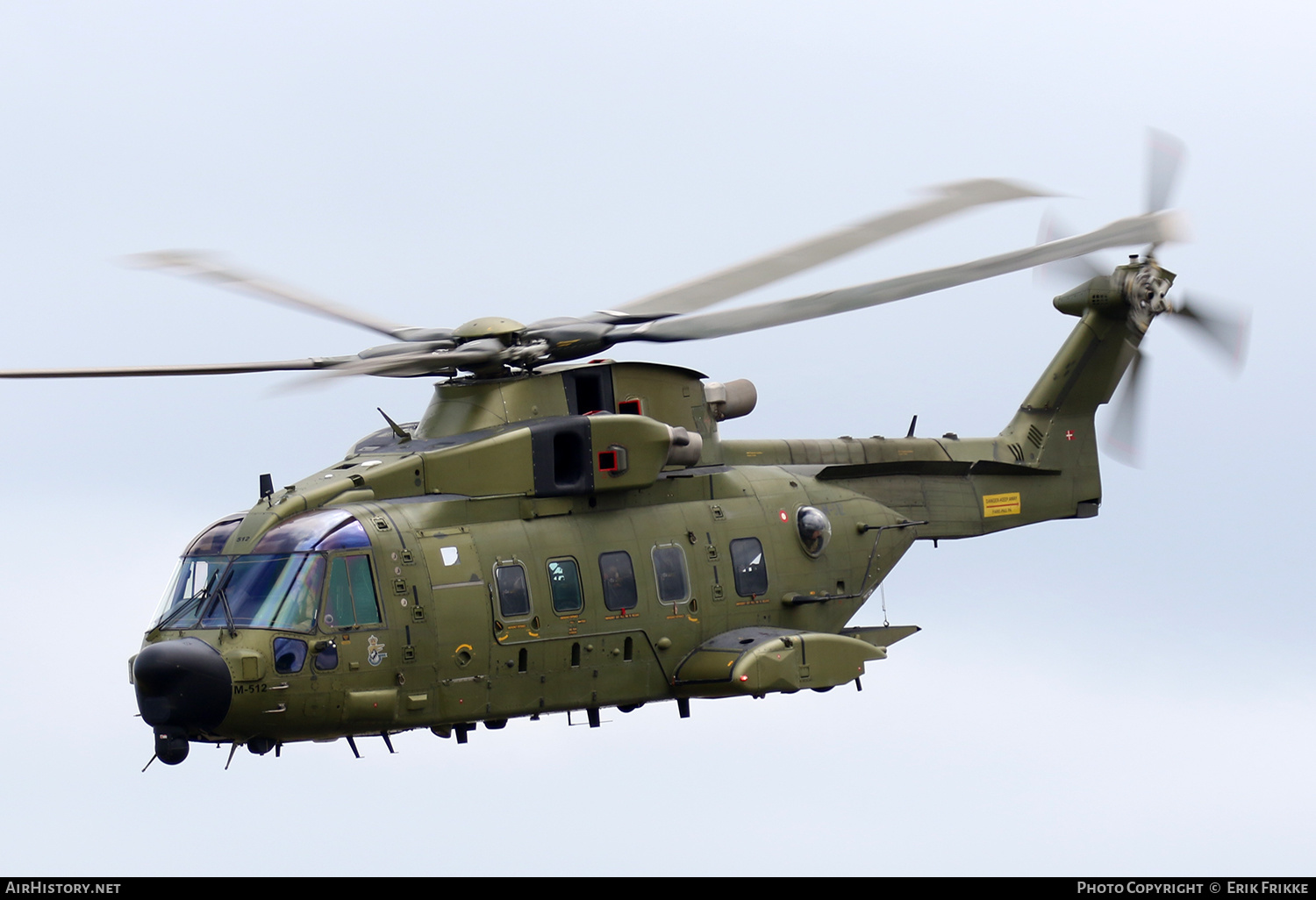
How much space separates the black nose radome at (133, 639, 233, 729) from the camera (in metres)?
17.2

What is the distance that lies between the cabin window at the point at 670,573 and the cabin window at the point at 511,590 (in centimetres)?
170

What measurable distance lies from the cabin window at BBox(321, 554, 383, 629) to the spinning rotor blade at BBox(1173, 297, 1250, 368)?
443 inches

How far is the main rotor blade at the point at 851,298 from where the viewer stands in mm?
18891

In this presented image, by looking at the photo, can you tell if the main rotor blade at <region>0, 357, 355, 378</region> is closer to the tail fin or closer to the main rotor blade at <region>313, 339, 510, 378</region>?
the main rotor blade at <region>313, 339, 510, 378</region>

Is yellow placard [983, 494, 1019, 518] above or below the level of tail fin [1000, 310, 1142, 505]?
below

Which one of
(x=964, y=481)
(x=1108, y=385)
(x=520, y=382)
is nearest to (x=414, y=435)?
(x=520, y=382)

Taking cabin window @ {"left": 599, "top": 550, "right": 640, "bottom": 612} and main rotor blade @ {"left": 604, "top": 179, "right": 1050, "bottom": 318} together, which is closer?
main rotor blade @ {"left": 604, "top": 179, "right": 1050, "bottom": 318}

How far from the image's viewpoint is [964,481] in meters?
23.2

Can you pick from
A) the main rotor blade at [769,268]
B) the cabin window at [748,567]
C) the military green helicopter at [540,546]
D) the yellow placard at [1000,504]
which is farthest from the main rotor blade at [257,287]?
the yellow placard at [1000,504]

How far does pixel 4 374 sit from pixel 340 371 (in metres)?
3.22

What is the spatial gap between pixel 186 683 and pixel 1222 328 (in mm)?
13351

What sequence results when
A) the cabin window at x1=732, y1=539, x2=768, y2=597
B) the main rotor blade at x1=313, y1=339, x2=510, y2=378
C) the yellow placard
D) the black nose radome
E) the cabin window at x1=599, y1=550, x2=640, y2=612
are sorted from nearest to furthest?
the black nose radome
the main rotor blade at x1=313, y1=339, x2=510, y2=378
the cabin window at x1=599, y1=550, x2=640, y2=612
the cabin window at x1=732, y1=539, x2=768, y2=597
the yellow placard

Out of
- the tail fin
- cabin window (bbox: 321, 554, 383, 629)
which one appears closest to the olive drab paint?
cabin window (bbox: 321, 554, 383, 629)

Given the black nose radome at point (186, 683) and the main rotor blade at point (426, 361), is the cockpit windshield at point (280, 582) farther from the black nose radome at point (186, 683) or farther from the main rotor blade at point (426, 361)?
the main rotor blade at point (426, 361)
